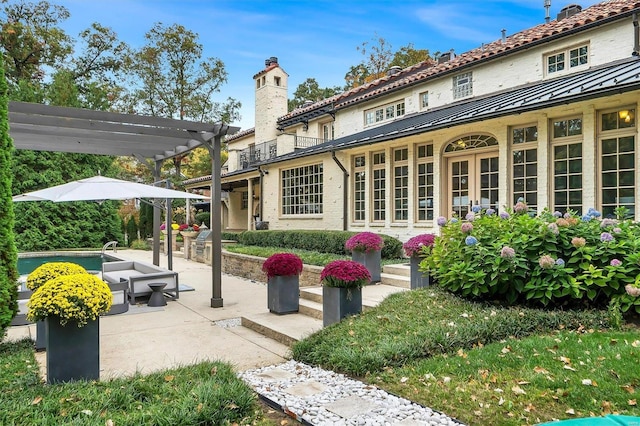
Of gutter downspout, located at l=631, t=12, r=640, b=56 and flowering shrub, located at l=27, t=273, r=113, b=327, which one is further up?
gutter downspout, located at l=631, t=12, r=640, b=56

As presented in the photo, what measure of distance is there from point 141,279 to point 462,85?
10.5 m

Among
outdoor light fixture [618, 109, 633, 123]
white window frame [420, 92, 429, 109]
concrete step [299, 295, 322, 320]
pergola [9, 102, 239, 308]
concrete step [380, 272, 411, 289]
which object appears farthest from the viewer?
white window frame [420, 92, 429, 109]

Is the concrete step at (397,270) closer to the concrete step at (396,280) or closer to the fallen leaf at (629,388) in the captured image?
the concrete step at (396,280)

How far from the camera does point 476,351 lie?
4148 millimetres

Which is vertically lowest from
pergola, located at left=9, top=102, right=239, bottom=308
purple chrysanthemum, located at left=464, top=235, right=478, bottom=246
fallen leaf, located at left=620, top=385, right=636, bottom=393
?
fallen leaf, located at left=620, top=385, right=636, bottom=393

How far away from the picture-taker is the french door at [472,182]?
10.2 metres

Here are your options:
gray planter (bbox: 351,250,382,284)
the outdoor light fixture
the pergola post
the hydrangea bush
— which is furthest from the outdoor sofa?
the outdoor light fixture

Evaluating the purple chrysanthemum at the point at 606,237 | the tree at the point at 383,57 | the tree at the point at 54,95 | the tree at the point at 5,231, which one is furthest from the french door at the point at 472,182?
the tree at the point at 383,57

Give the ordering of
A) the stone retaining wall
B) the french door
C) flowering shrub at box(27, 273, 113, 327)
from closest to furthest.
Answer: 1. flowering shrub at box(27, 273, 113, 327)
2. the stone retaining wall
3. the french door

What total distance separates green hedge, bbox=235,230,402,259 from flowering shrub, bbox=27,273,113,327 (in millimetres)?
7703

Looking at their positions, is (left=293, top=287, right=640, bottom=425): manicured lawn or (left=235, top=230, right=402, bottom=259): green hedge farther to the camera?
(left=235, top=230, right=402, bottom=259): green hedge

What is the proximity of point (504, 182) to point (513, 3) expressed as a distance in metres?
11.4

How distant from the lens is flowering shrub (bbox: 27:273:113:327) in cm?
367

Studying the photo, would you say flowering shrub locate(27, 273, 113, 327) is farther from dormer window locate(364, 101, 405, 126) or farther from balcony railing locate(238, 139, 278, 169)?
balcony railing locate(238, 139, 278, 169)
